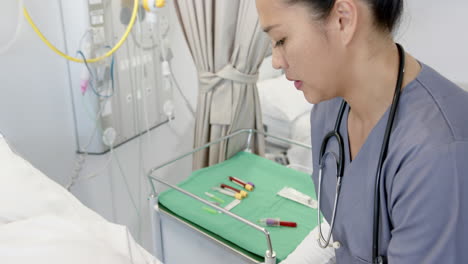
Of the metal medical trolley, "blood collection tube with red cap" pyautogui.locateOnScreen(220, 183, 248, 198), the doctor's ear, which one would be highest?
the doctor's ear

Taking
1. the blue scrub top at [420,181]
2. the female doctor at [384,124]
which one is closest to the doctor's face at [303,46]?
the female doctor at [384,124]

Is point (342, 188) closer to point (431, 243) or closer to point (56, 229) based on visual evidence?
point (431, 243)

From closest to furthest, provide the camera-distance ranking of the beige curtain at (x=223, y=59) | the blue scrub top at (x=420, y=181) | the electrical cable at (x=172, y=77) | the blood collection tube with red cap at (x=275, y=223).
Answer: the blue scrub top at (x=420, y=181), the blood collection tube with red cap at (x=275, y=223), the beige curtain at (x=223, y=59), the electrical cable at (x=172, y=77)

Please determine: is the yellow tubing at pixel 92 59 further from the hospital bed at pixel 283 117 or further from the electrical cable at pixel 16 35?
the hospital bed at pixel 283 117

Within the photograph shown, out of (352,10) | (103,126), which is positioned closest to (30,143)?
(103,126)

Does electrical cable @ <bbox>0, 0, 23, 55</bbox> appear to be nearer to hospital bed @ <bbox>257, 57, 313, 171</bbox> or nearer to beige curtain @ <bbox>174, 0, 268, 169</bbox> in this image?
beige curtain @ <bbox>174, 0, 268, 169</bbox>

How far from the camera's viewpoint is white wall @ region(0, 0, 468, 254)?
1.32 metres

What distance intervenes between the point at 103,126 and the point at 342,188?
0.96 m

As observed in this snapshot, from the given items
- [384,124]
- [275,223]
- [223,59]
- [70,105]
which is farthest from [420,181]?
[70,105]

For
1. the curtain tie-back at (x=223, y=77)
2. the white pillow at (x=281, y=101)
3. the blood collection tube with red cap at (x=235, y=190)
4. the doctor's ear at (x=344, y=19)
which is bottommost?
the blood collection tube with red cap at (x=235, y=190)

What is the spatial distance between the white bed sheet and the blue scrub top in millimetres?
513

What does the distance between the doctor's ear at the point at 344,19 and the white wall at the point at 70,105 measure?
318 millimetres

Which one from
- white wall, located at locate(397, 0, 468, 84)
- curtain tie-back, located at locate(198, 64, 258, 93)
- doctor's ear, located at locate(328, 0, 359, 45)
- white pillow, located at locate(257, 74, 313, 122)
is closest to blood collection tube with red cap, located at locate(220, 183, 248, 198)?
curtain tie-back, located at locate(198, 64, 258, 93)

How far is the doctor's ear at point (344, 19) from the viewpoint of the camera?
76cm
